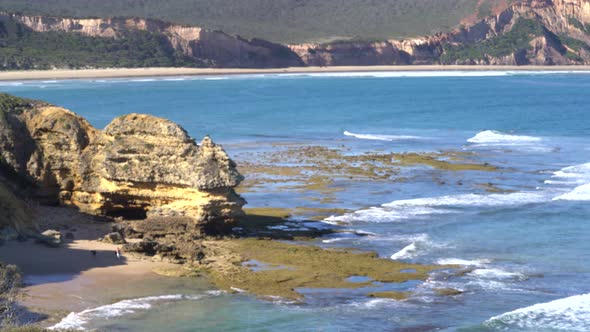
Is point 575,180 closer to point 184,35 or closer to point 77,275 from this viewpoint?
point 77,275

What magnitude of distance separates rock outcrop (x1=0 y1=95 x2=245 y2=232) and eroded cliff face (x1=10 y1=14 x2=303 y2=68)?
10838cm

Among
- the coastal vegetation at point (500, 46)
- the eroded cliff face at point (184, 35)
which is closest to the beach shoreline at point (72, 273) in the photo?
the eroded cliff face at point (184, 35)

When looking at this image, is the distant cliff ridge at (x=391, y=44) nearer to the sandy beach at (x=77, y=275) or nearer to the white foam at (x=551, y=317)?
the sandy beach at (x=77, y=275)

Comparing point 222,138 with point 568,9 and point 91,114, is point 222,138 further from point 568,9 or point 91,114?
point 568,9

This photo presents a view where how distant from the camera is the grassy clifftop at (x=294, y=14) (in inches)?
5994

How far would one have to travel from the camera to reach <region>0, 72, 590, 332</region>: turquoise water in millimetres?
16125

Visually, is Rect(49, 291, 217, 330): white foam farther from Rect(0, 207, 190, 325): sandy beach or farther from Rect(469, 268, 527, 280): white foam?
Rect(469, 268, 527, 280): white foam

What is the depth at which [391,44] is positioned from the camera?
14850 centimetres

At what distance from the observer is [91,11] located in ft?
512

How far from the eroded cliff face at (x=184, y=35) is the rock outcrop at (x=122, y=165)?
356 feet

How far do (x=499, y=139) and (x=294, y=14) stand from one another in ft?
409

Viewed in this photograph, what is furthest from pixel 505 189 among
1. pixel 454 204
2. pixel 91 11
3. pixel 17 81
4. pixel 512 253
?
pixel 91 11

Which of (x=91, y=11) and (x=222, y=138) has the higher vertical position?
(x=91, y=11)

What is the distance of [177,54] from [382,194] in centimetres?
10613
